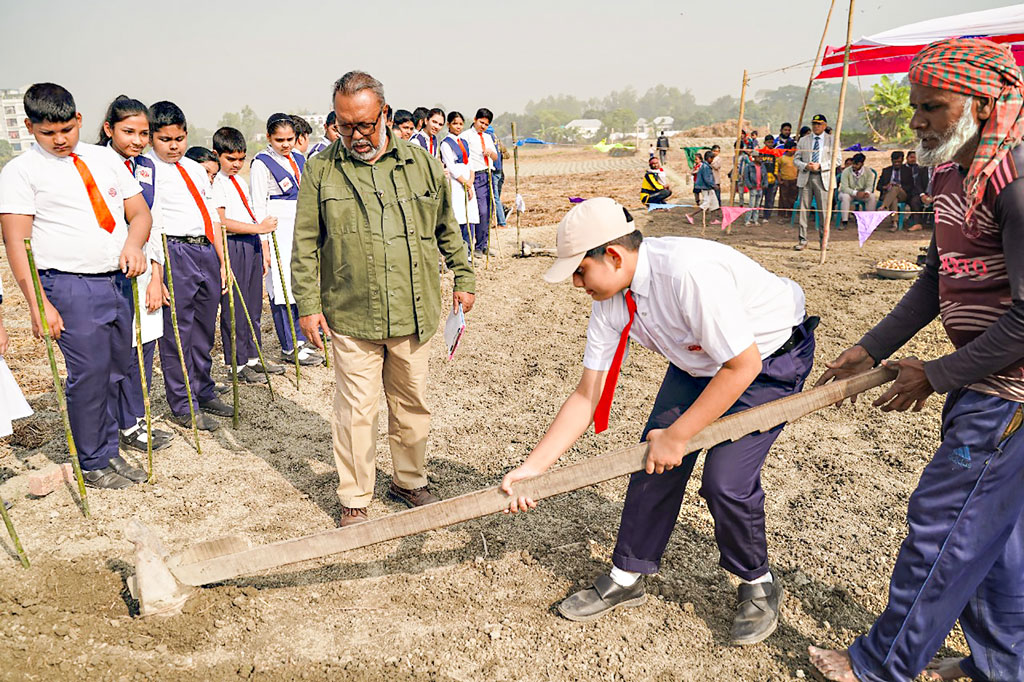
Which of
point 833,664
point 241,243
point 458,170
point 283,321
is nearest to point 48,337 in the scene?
point 241,243

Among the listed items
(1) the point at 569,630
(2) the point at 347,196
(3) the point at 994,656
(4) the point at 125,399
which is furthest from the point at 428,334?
(3) the point at 994,656

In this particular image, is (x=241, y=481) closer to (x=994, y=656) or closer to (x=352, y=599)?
(x=352, y=599)

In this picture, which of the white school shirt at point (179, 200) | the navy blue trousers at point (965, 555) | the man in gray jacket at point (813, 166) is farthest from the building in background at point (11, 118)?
the navy blue trousers at point (965, 555)

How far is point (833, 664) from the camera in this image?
2.54 meters

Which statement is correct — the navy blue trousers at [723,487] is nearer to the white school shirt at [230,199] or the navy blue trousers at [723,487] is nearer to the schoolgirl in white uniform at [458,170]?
the white school shirt at [230,199]

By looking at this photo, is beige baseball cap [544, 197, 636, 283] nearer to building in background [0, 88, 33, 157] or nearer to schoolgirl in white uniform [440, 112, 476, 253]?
schoolgirl in white uniform [440, 112, 476, 253]

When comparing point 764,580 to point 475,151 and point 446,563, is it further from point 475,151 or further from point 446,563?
point 475,151

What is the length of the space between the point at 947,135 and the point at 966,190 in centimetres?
17

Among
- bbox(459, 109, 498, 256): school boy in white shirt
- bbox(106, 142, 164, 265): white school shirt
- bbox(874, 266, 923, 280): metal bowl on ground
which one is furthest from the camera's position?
bbox(459, 109, 498, 256): school boy in white shirt

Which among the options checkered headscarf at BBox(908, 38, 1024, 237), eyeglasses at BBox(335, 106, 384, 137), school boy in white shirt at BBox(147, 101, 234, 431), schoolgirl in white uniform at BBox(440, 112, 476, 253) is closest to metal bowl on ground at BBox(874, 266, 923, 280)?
schoolgirl in white uniform at BBox(440, 112, 476, 253)

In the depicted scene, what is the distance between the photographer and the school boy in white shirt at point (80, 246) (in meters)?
3.53

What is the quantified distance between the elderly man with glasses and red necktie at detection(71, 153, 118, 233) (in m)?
A: 1.18

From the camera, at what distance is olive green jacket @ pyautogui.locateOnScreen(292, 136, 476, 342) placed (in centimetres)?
335

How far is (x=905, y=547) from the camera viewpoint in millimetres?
2264
